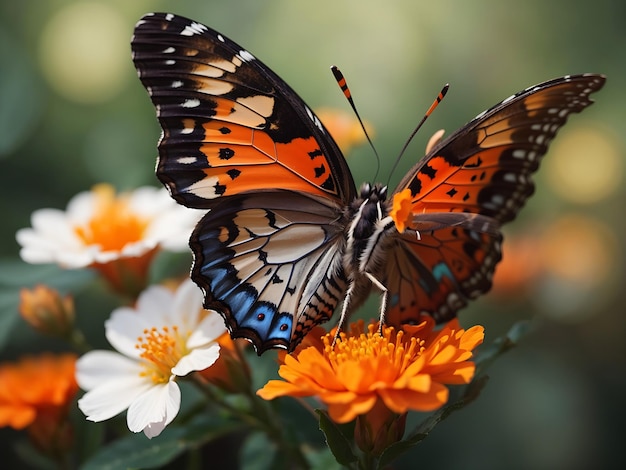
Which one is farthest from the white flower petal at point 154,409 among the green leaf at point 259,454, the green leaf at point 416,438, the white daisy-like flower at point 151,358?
the green leaf at point 416,438

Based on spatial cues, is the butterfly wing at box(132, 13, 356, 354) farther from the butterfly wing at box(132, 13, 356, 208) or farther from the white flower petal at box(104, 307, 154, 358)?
the white flower petal at box(104, 307, 154, 358)

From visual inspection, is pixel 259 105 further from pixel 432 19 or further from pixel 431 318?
pixel 432 19

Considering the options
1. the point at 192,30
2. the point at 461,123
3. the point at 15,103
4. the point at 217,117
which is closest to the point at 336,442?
the point at 217,117

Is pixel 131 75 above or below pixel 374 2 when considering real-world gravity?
below

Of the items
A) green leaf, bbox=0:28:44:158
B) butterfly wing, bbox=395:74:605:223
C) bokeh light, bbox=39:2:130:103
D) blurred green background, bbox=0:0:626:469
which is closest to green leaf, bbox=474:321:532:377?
butterfly wing, bbox=395:74:605:223

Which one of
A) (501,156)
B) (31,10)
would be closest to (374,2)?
(31,10)

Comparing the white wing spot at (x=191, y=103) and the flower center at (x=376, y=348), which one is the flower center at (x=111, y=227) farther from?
the flower center at (x=376, y=348)
